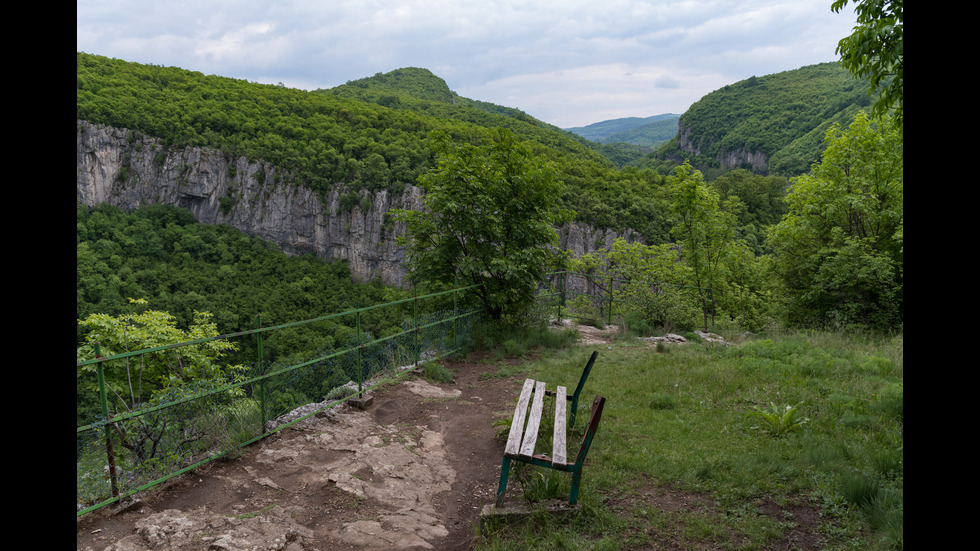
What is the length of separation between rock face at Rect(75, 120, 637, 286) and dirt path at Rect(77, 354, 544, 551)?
241ft

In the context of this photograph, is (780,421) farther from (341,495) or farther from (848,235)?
(848,235)

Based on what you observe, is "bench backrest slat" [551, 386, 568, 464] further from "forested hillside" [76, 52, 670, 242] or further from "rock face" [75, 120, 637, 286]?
"rock face" [75, 120, 637, 286]

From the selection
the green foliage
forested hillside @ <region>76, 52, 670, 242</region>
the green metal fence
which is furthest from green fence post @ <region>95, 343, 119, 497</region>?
forested hillside @ <region>76, 52, 670, 242</region>

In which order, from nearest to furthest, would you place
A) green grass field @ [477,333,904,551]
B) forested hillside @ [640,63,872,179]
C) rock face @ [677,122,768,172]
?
1. green grass field @ [477,333,904,551]
2. forested hillside @ [640,63,872,179]
3. rock face @ [677,122,768,172]

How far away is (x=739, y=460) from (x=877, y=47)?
373 cm

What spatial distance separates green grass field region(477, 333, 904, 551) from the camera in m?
3.63

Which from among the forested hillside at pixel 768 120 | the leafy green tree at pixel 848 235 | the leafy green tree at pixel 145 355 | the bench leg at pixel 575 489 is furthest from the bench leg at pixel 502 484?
the forested hillside at pixel 768 120

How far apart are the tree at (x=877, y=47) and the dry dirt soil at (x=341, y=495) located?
12.0ft

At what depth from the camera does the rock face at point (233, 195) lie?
259ft

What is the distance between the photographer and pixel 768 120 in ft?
365

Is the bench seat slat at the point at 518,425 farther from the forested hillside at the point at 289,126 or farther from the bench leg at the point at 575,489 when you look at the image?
the forested hillside at the point at 289,126

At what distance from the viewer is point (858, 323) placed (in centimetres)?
1326
